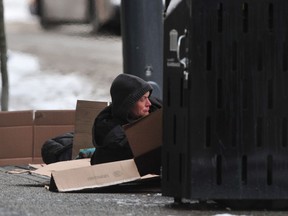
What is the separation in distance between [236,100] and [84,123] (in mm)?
2938

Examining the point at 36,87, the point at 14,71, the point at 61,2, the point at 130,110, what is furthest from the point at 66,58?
the point at 130,110

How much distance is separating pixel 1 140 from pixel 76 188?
8.68 feet

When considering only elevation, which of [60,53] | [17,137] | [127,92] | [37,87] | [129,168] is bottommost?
[37,87]

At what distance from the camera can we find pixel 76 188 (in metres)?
7.52

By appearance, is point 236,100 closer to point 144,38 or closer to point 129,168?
point 129,168

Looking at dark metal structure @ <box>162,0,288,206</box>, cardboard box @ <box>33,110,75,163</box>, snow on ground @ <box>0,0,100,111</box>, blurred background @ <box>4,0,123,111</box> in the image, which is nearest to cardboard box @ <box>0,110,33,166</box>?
cardboard box @ <box>33,110,75,163</box>

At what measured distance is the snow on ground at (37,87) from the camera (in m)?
16.8

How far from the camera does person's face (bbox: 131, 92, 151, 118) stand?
26.1 ft

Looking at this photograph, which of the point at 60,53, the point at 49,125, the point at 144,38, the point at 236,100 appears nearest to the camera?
the point at 236,100

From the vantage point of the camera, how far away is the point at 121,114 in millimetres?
7996

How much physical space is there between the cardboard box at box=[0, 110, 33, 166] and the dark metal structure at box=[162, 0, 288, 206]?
12.3 feet

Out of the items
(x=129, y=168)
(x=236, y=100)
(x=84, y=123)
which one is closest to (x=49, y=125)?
(x=84, y=123)

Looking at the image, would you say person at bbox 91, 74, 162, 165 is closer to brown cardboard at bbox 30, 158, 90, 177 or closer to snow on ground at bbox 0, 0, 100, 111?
brown cardboard at bbox 30, 158, 90, 177

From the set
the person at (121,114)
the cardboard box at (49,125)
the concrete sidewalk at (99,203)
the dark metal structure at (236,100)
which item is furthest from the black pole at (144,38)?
the dark metal structure at (236,100)
